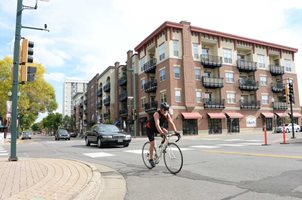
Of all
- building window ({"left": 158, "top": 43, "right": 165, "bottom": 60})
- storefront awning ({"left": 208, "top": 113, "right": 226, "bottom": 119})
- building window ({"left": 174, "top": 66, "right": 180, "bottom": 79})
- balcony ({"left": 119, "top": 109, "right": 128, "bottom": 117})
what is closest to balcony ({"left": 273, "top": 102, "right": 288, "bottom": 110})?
storefront awning ({"left": 208, "top": 113, "right": 226, "bottom": 119})

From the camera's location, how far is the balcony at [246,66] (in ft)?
145

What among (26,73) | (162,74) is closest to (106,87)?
(162,74)

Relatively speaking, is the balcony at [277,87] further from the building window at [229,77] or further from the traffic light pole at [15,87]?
the traffic light pole at [15,87]

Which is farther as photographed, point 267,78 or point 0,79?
point 267,78

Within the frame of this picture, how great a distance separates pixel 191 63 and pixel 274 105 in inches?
724

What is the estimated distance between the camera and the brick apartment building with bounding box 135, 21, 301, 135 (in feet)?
128

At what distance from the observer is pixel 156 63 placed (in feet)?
138

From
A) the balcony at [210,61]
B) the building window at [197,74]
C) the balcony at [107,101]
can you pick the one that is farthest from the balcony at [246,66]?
the balcony at [107,101]

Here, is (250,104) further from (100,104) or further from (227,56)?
(100,104)

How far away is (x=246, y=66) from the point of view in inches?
1759

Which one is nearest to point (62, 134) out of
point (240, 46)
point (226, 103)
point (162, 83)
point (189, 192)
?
point (162, 83)

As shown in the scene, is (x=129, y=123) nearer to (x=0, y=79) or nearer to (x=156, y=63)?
(x=156, y=63)

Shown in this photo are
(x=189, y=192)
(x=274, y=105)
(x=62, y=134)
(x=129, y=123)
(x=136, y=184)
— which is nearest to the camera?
(x=189, y=192)

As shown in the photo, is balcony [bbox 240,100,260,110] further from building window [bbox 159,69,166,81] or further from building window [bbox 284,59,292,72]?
building window [bbox 159,69,166,81]
